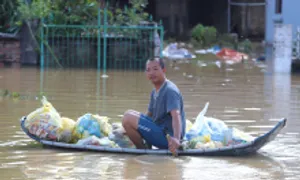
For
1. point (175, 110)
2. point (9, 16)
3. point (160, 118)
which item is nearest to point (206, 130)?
point (160, 118)

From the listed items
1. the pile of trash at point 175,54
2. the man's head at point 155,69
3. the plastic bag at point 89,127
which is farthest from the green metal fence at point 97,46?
the man's head at point 155,69

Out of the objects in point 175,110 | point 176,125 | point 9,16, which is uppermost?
point 9,16

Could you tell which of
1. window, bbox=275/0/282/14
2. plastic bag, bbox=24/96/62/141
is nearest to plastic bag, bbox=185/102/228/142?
plastic bag, bbox=24/96/62/141

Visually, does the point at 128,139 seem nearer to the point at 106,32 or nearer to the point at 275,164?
the point at 275,164

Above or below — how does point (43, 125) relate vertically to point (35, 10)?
below

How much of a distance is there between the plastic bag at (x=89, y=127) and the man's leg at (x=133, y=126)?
50cm

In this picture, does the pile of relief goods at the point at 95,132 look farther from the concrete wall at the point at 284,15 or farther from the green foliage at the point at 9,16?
the concrete wall at the point at 284,15

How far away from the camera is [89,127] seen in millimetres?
7578

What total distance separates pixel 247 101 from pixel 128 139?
473 cm

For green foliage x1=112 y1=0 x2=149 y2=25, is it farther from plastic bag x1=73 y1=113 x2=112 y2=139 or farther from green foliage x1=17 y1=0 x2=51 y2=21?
plastic bag x1=73 y1=113 x2=112 y2=139

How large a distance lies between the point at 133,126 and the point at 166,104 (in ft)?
1.45

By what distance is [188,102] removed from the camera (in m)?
11.5

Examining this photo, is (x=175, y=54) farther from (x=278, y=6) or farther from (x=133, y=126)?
(x=133, y=126)

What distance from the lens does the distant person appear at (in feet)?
22.5
